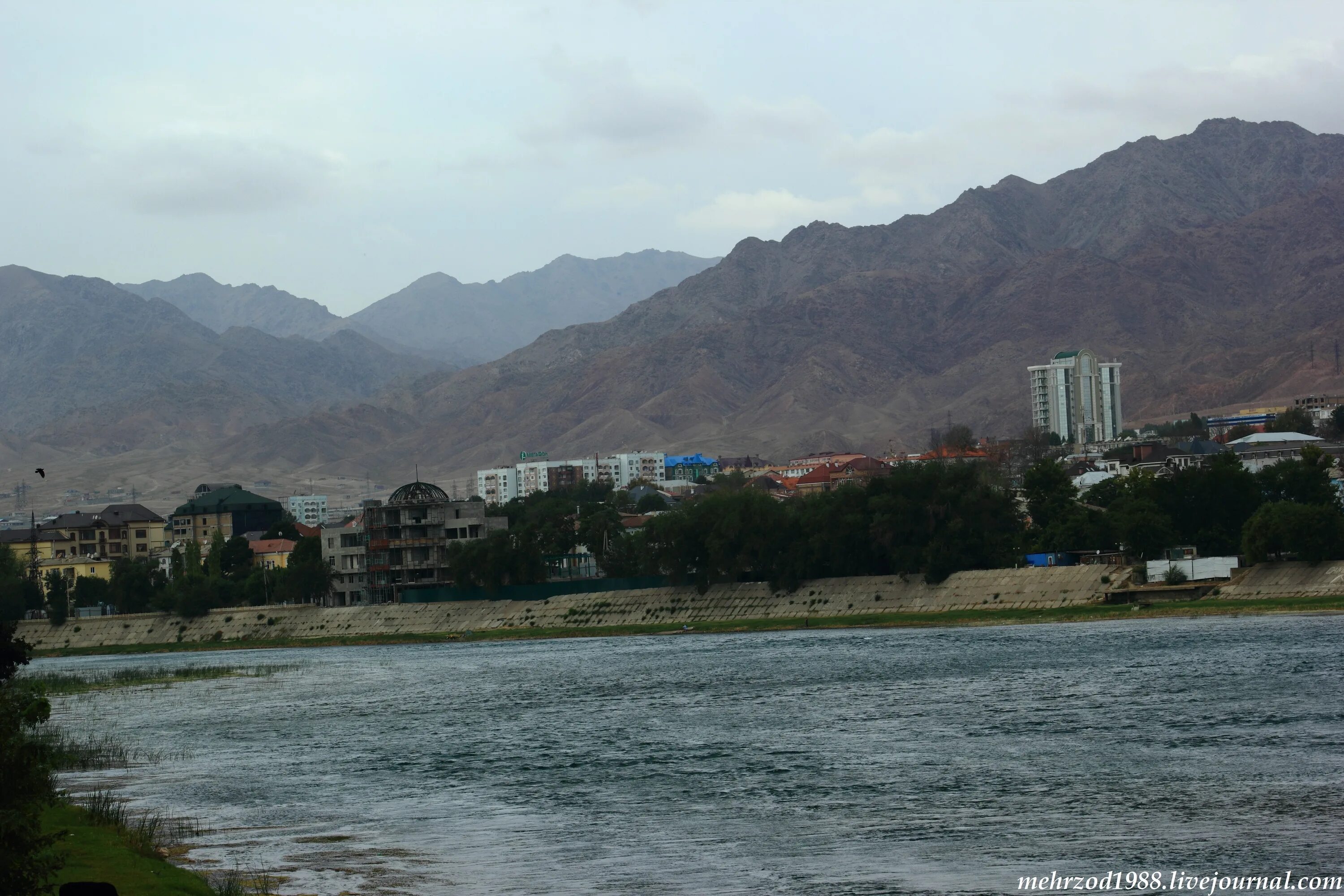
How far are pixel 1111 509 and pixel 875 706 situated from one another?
65132 millimetres

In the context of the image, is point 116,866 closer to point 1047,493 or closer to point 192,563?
point 1047,493

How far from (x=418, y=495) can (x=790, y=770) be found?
114464 mm

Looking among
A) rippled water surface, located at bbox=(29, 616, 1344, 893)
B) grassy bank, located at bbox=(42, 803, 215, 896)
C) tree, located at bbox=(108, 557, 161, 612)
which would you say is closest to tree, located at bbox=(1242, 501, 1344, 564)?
rippled water surface, located at bbox=(29, 616, 1344, 893)

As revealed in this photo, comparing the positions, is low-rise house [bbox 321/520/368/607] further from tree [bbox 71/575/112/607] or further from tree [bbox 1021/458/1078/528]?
tree [bbox 1021/458/1078/528]

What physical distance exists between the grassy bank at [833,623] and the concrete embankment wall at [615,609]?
41.2 inches

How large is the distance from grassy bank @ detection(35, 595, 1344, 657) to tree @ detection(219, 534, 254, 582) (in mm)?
22681

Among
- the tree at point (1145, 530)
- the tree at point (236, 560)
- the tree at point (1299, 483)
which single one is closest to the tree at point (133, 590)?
the tree at point (236, 560)

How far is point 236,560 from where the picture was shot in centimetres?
17312

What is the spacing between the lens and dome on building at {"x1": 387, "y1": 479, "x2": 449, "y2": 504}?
151625mm

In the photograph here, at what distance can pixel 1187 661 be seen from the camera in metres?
65.6

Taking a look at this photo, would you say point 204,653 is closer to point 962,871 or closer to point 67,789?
point 67,789

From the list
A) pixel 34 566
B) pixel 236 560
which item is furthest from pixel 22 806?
pixel 34 566

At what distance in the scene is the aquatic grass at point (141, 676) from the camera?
308 feet

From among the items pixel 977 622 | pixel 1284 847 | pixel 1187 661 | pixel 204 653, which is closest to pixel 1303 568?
pixel 977 622
